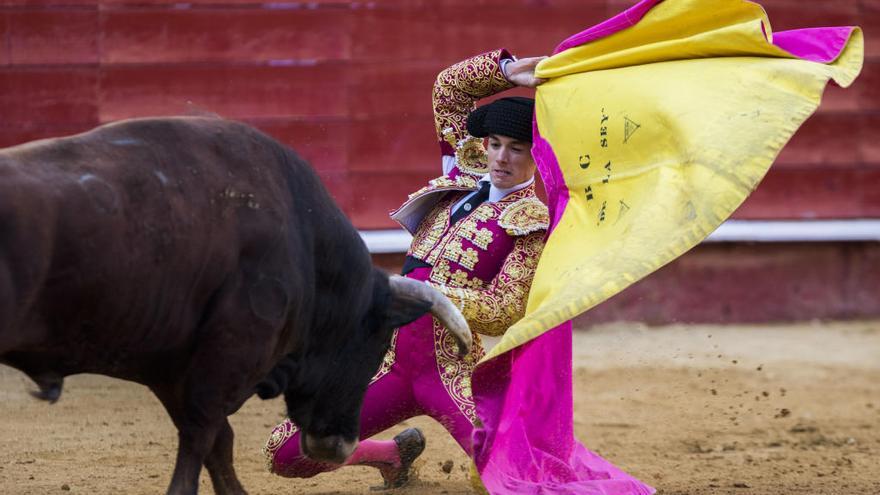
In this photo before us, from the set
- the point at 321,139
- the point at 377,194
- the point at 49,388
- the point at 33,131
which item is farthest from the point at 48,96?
the point at 49,388

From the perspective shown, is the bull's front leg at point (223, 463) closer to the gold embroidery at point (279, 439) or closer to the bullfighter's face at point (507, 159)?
the gold embroidery at point (279, 439)

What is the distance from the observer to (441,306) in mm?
3197

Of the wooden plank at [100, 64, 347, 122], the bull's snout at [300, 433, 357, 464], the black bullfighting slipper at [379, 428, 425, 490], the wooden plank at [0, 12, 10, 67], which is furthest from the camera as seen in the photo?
the wooden plank at [100, 64, 347, 122]

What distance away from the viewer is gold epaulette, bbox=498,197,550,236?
3.49 metres

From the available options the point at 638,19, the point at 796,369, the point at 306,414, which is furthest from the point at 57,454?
the point at 796,369

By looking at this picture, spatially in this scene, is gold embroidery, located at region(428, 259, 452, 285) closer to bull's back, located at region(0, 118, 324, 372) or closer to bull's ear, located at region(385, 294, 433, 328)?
bull's ear, located at region(385, 294, 433, 328)

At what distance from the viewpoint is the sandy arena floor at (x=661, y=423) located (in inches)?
162

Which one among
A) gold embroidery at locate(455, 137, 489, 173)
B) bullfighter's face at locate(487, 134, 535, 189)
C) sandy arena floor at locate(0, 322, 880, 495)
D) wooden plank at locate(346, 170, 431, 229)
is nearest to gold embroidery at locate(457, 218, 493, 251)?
bullfighter's face at locate(487, 134, 535, 189)

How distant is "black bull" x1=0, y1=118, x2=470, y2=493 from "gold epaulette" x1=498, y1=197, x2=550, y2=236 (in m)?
0.40

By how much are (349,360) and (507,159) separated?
732 millimetres

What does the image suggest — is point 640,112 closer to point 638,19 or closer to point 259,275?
point 638,19

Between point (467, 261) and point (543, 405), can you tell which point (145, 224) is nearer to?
point (467, 261)

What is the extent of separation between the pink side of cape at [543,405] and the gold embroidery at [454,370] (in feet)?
0.14

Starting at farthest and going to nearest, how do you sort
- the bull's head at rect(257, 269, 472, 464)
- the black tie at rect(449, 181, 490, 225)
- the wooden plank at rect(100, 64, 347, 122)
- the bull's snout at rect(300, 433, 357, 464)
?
the wooden plank at rect(100, 64, 347, 122)
the black tie at rect(449, 181, 490, 225)
the bull's snout at rect(300, 433, 357, 464)
the bull's head at rect(257, 269, 472, 464)
